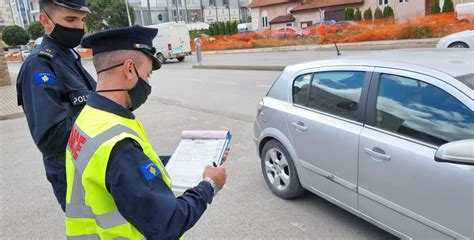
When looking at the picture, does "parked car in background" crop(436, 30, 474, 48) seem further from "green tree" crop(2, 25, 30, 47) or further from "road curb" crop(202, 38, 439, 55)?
"green tree" crop(2, 25, 30, 47)

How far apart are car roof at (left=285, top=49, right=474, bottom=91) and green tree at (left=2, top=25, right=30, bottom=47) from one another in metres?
69.4

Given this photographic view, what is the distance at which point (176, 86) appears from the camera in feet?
46.1

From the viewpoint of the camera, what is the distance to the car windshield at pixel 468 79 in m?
2.42

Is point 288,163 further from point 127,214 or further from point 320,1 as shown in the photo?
point 320,1

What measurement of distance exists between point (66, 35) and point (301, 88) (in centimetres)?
222

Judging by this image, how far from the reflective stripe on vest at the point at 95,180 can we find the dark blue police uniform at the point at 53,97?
650mm

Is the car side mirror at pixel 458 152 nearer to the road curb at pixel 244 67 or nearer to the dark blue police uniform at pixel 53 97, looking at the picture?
the dark blue police uniform at pixel 53 97

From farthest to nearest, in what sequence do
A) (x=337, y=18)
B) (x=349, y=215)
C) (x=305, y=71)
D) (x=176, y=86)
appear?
(x=337, y=18)
(x=176, y=86)
(x=305, y=71)
(x=349, y=215)

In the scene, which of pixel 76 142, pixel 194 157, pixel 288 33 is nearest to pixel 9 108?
pixel 194 157

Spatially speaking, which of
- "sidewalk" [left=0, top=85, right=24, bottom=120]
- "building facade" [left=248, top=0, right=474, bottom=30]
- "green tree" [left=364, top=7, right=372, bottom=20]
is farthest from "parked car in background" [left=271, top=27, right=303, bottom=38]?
"sidewalk" [left=0, top=85, right=24, bottom=120]

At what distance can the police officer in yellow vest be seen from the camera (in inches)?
54.1

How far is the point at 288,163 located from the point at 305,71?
0.92 m

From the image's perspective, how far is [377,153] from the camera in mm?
2732

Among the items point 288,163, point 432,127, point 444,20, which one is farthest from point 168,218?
point 444,20
